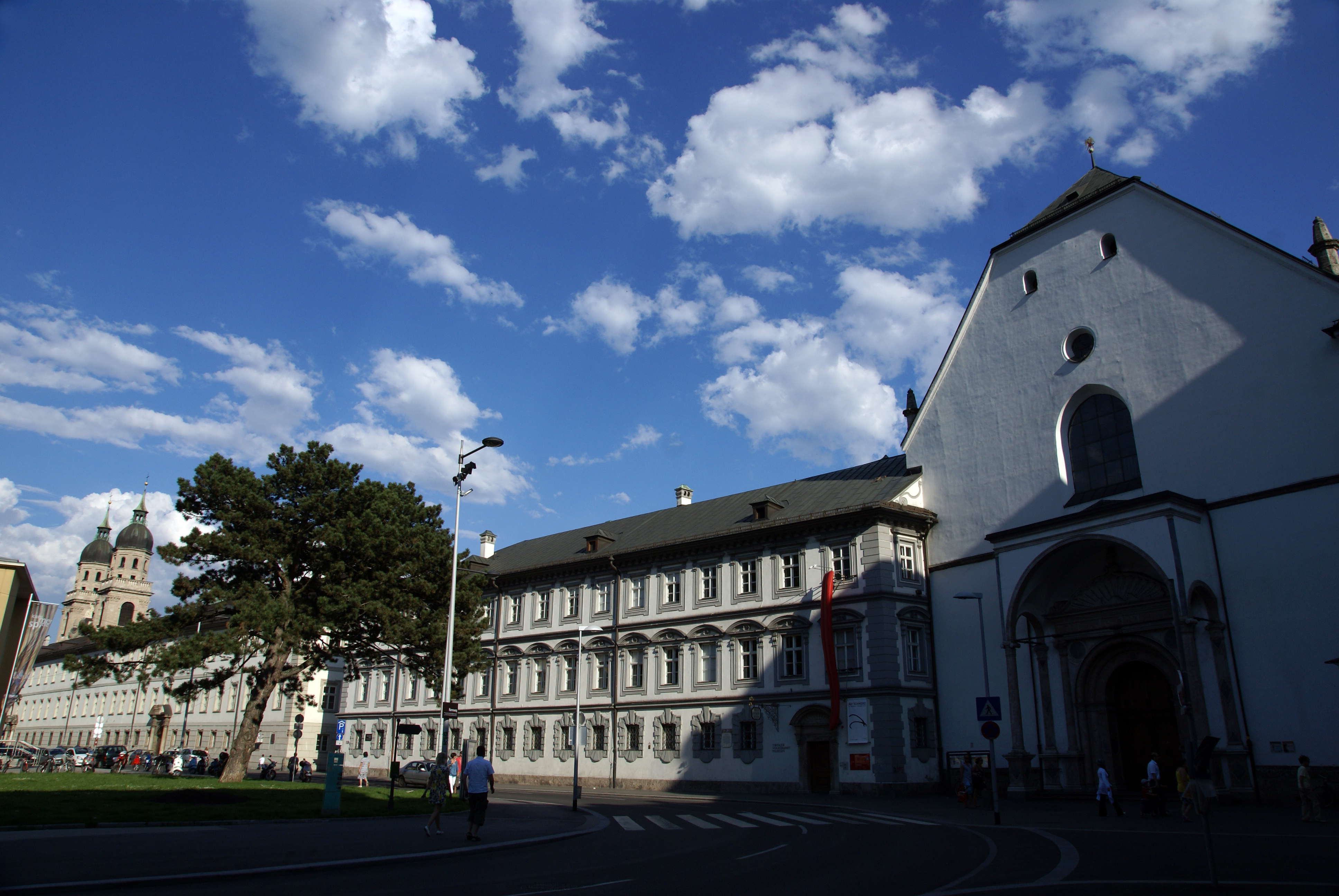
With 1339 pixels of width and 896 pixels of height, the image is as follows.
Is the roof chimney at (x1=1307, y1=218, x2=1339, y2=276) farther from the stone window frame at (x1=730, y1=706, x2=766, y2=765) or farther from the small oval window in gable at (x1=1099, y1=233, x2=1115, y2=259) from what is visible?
the stone window frame at (x1=730, y1=706, x2=766, y2=765)

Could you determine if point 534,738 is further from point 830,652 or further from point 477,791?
point 477,791

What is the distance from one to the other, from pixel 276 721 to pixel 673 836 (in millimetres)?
57618

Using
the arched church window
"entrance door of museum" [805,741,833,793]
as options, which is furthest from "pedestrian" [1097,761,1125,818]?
"entrance door of museum" [805,741,833,793]

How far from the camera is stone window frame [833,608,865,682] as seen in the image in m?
36.0

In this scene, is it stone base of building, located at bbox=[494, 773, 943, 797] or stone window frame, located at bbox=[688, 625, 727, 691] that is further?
stone window frame, located at bbox=[688, 625, 727, 691]

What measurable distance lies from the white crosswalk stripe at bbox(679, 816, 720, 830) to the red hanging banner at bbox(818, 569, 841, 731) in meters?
13.0

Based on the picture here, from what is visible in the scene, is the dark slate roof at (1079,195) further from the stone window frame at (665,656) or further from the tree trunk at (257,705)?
the tree trunk at (257,705)

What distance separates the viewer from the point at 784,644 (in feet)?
127

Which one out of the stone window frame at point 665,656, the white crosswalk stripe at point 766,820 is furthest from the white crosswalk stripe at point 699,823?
the stone window frame at point 665,656

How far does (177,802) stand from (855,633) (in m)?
24.3

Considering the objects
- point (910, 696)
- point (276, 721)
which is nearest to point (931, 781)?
point (910, 696)

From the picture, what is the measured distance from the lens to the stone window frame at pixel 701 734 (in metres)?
39.8

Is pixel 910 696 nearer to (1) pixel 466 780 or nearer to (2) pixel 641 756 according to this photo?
(2) pixel 641 756

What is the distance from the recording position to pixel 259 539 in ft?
112
